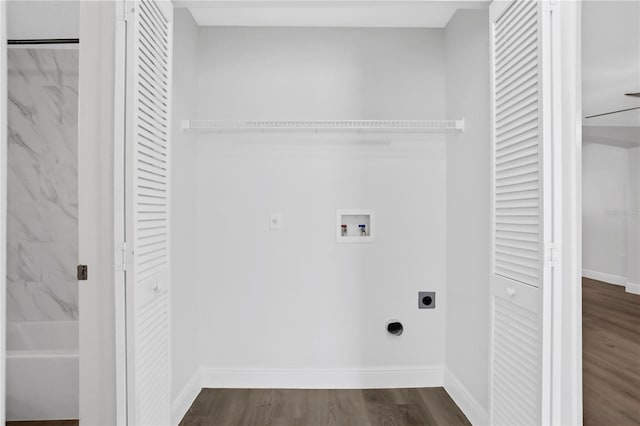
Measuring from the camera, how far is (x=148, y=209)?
1.66m

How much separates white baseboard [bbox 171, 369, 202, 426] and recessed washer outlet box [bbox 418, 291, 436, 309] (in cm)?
159

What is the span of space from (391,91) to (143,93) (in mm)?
1771

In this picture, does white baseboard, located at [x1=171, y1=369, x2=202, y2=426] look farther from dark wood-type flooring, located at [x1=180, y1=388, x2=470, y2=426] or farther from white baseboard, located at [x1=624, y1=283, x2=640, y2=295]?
white baseboard, located at [x1=624, y1=283, x2=640, y2=295]

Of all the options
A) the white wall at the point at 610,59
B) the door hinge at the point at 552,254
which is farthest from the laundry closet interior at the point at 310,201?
the door hinge at the point at 552,254

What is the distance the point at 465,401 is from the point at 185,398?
5.52 feet

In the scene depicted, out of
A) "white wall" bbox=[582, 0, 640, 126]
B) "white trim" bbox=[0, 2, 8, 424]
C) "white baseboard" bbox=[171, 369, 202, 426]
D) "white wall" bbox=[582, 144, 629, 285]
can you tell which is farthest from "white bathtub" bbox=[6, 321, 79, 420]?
"white wall" bbox=[582, 0, 640, 126]

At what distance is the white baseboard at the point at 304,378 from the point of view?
9.27ft

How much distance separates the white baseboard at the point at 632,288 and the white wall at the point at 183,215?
205 cm

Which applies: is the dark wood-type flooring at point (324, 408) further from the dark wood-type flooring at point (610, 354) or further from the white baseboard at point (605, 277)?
the white baseboard at point (605, 277)

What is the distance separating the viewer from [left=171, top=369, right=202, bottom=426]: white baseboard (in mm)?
2305

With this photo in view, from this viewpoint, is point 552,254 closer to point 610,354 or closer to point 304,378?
point 610,354

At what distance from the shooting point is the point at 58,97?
103 inches

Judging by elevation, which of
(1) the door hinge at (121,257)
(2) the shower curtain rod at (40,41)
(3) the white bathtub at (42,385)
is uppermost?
(2) the shower curtain rod at (40,41)

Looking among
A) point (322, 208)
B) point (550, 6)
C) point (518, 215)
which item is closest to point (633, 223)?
point (518, 215)
